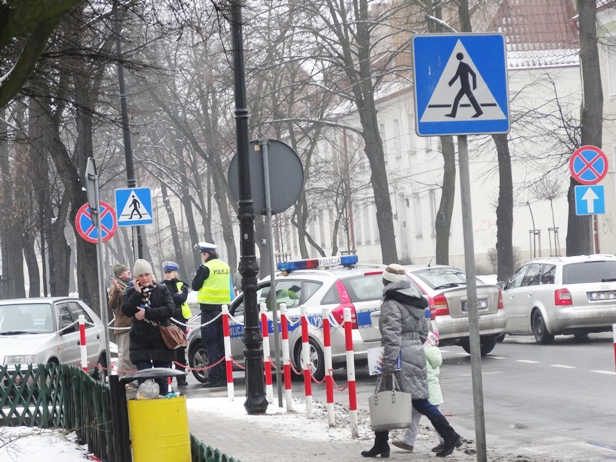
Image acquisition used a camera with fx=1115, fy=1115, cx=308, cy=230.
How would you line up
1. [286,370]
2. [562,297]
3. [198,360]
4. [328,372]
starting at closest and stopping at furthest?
1. [328,372]
2. [286,370]
3. [198,360]
4. [562,297]

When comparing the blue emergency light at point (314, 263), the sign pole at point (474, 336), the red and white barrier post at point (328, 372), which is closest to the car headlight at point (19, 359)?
the blue emergency light at point (314, 263)

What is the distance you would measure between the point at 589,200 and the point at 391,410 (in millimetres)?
12276

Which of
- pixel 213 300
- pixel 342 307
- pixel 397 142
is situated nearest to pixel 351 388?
pixel 342 307

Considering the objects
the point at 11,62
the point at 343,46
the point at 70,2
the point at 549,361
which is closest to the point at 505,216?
the point at 343,46

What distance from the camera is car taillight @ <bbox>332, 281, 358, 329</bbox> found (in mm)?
16156

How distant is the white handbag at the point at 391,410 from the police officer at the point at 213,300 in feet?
24.7

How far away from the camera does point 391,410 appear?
30.7 ft

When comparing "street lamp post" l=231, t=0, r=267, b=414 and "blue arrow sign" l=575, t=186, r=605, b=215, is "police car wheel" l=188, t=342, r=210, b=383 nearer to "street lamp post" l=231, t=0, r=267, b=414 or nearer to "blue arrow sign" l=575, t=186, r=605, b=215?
"street lamp post" l=231, t=0, r=267, b=414

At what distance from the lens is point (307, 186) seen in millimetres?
52125

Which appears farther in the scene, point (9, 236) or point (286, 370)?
point (9, 236)

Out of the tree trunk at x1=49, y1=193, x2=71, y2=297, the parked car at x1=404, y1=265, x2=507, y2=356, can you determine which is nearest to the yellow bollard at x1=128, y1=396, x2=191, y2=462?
the parked car at x1=404, y1=265, x2=507, y2=356

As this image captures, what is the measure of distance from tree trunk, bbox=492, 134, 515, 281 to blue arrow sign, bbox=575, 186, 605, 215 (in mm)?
7453

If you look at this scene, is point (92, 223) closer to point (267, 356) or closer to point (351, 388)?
point (267, 356)

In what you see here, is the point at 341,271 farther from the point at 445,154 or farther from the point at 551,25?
the point at 551,25
